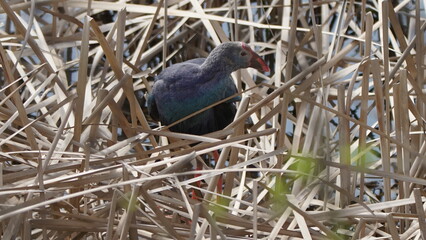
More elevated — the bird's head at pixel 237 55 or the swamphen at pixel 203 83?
the bird's head at pixel 237 55

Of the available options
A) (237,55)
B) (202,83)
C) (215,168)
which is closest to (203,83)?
(202,83)

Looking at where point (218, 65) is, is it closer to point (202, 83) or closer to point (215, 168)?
point (202, 83)

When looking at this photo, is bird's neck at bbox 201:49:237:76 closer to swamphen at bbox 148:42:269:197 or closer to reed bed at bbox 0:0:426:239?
swamphen at bbox 148:42:269:197

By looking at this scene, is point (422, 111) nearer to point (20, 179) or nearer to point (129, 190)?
point (129, 190)

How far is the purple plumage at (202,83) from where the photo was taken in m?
2.86

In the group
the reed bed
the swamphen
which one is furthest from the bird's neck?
the reed bed

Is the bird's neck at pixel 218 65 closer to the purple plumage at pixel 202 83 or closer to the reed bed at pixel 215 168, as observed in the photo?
the purple plumage at pixel 202 83

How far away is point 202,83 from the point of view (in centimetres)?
289

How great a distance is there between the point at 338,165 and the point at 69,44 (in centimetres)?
155

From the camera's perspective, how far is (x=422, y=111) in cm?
249

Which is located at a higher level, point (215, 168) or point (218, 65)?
point (218, 65)

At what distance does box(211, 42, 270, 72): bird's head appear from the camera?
2.84m

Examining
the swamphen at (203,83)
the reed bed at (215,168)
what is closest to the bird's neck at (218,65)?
the swamphen at (203,83)

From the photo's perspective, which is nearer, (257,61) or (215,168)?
(215,168)
